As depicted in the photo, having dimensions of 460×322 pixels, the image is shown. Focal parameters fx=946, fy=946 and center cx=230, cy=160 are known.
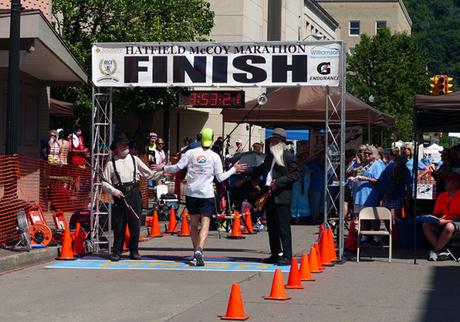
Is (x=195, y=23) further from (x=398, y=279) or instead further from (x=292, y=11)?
(x=292, y=11)

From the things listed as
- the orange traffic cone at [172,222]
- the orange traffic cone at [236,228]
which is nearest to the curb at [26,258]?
the orange traffic cone at [236,228]

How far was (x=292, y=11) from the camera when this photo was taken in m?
63.3

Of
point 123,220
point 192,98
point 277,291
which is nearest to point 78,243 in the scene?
point 123,220

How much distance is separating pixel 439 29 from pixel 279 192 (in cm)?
11980

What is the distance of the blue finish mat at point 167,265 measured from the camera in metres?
13.9

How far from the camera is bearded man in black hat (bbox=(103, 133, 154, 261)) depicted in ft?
48.0

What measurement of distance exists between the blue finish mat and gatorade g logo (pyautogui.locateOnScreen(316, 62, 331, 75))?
10.3ft

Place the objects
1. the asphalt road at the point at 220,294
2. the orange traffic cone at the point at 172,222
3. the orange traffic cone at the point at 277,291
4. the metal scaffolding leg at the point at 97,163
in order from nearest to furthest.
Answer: the asphalt road at the point at 220,294, the orange traffic cone at the point at 277,291, the metal scaffolding leg at the point at 97,163, the orange traffic cone at the point at 172,222

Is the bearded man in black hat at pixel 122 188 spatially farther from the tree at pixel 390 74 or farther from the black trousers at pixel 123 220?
the tree at pixel 390 74

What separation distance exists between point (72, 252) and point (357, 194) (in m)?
5.15

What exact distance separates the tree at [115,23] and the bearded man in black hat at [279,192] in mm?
19113

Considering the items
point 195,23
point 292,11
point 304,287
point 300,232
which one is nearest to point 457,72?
point 292,11

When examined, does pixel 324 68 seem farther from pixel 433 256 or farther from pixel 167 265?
pixel 167 265

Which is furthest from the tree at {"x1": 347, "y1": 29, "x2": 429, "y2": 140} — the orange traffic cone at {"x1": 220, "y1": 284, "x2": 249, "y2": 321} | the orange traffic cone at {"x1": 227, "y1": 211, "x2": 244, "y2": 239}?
the orange traffic cone at {"x1": 220, "y1": 284, "x2": 249, "y2": 321}
